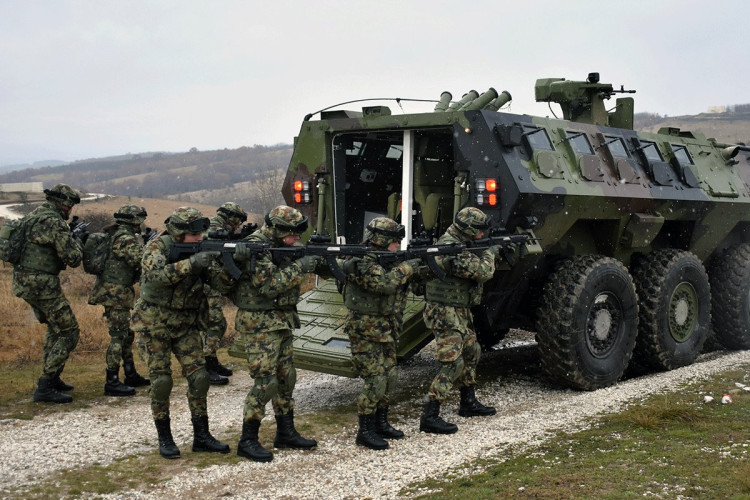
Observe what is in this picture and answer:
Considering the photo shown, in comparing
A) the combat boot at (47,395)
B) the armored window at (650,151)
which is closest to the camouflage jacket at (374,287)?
the combat boot at (47,395)

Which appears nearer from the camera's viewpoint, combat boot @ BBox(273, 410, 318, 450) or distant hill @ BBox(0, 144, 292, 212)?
combat boot @ BBox(273, 410, 318, 450)

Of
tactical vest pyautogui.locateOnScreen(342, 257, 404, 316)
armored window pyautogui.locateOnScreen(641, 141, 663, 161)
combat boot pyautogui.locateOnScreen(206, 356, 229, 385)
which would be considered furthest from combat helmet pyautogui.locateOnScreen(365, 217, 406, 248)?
armored window pyautogui.locateOnScreen(641, 141, 663, 161)

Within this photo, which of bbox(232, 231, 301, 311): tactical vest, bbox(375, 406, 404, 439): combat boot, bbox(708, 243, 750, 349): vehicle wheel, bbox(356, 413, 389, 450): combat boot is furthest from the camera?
bbox(708, 243, 750, 349): vehicle wheel

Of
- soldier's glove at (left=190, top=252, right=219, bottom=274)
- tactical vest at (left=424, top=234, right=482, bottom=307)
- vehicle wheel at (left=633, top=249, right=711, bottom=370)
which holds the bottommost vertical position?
vehicle wheel at (left=633, top=249, right=711, bottom=370)

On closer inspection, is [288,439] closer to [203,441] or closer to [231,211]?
[203,441]

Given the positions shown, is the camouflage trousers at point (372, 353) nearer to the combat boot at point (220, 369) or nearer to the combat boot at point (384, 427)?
the combat boot at point (384, 427)

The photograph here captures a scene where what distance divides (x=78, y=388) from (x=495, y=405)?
13.3ft

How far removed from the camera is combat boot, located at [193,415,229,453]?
5.38m

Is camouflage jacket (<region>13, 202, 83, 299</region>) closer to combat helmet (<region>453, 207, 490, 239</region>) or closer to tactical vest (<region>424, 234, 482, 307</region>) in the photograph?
tactical vest (<region>424, 234, 482, 307</region>)

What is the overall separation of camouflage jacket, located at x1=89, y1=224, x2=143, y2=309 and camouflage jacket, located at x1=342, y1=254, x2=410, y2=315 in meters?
2.53

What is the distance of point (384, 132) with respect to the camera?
733 cm

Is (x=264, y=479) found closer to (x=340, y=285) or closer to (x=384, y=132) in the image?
(x=340, y=285)

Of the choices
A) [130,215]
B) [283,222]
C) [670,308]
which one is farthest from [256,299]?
[670,308]

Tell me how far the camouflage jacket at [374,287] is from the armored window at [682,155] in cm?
431
